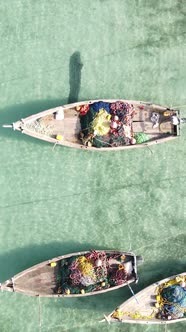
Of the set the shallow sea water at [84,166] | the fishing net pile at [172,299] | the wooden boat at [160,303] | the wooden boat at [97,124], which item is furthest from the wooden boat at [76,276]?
the wooden boat at [97,124]

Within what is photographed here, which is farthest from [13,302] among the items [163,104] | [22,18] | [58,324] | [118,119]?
[22,18]

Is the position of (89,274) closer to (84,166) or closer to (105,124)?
(84,166)

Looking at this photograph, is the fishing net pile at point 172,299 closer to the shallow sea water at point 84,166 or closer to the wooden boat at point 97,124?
the shallow sea water at point 84,166

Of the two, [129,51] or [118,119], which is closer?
[118,119]

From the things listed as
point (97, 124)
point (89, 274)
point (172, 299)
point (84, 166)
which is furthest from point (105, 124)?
point (172, 299)

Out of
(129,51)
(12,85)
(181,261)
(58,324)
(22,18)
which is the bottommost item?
(58,324)

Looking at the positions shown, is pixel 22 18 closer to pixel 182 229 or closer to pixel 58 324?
pixel 182 229

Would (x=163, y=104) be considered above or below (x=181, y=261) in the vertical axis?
above
